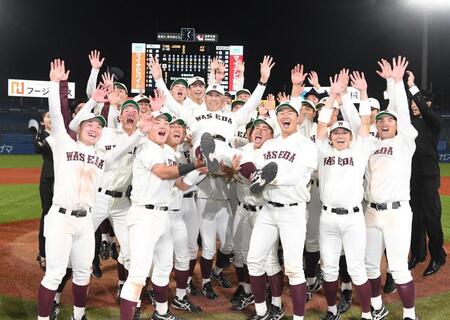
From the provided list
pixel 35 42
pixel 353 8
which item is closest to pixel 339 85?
pixel 353 8

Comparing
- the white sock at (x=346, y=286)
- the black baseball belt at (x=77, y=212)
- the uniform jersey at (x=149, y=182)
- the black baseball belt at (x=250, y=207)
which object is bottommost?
the white sock at (x=346, y=286)

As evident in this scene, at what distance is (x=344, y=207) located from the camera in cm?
437

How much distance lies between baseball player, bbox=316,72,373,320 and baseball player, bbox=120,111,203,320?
129 cm

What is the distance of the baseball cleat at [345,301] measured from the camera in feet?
16.1

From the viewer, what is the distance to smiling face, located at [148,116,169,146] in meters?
4.32

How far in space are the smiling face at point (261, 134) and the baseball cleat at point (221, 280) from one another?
188 cm

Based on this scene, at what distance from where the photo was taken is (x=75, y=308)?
4348 mm

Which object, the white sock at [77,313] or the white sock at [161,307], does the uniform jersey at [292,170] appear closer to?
the white sock at [161,307]


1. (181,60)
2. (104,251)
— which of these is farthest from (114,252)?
(181,60)

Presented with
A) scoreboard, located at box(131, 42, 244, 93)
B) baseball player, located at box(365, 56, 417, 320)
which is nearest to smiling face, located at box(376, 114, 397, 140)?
baseball player, located at box(365, 56, 417, 320)

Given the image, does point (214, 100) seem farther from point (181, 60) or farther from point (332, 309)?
point (181, 60)

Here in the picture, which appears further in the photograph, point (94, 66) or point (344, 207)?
point (94, 66)

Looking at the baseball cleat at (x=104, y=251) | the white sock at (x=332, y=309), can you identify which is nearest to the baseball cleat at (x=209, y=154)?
the white sock at (x=332, y=309)

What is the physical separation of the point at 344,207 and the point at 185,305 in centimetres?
195
